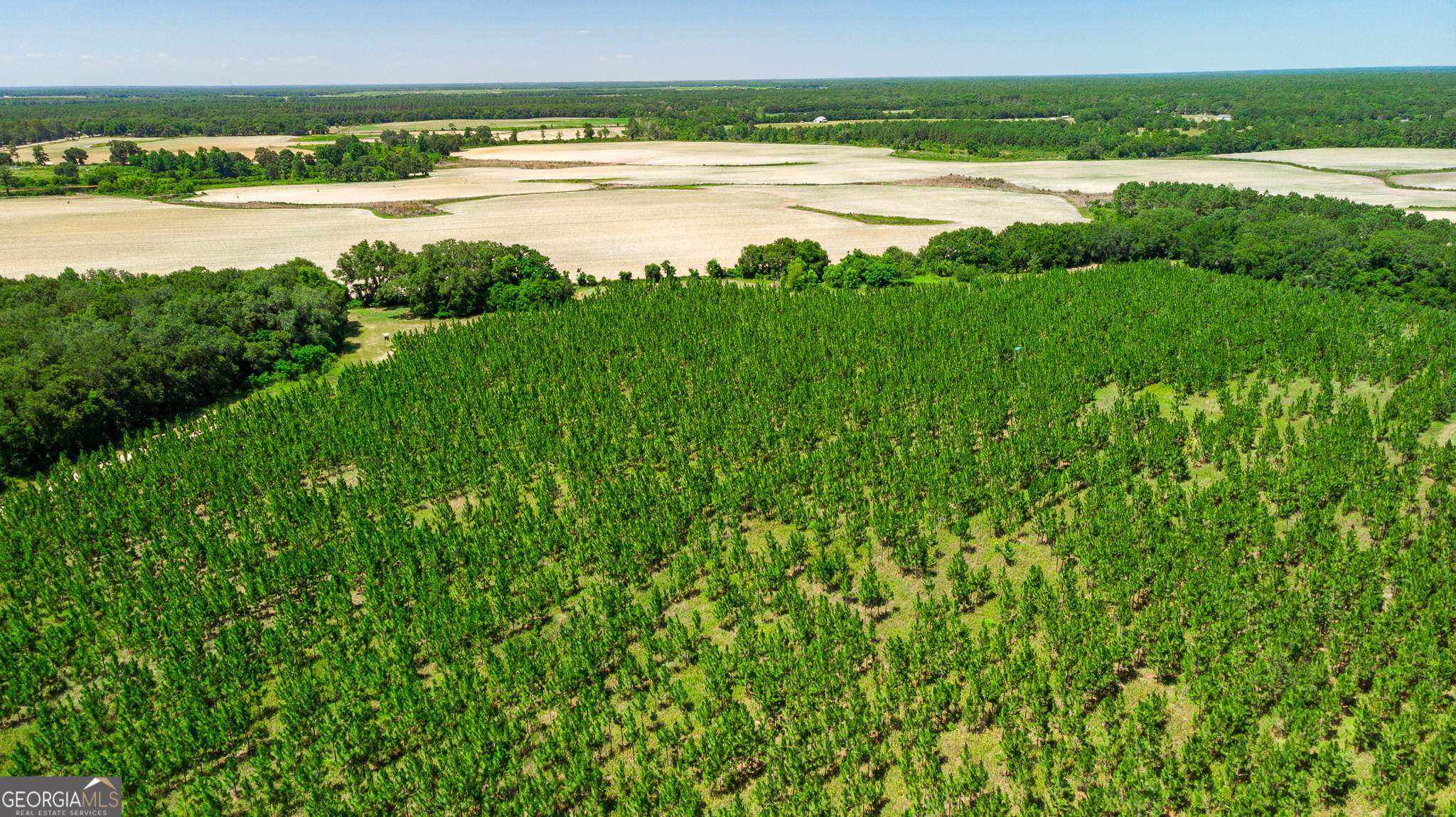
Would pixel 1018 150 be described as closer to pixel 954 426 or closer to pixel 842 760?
pixel 954 426

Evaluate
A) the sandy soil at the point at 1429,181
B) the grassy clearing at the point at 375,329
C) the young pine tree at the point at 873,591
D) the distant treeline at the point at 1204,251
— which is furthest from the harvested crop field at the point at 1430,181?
the grassy clearing at the point at 375,329

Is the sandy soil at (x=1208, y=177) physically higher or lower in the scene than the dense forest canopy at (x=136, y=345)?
higher

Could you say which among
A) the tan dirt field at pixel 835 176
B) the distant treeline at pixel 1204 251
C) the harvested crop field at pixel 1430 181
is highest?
the tan dirt field at pixel 835 176

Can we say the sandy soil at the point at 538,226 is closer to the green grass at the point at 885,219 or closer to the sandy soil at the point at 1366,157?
the green grass at the point at 885,219

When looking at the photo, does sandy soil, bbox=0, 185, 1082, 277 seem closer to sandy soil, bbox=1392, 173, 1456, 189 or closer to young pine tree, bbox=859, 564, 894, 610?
young pine tree, bbox=859, 564, 894, 610

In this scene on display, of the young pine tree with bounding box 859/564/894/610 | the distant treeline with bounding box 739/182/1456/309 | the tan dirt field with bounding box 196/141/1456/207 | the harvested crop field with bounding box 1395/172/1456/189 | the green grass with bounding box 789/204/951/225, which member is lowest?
the young pine tree with bounding box 859/564/894/610

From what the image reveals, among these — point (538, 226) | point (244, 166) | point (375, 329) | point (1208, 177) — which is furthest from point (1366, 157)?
point (244, 166)

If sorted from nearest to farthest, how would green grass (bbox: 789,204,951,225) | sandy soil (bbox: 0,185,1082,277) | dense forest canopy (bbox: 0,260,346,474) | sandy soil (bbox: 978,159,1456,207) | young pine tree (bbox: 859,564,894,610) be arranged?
young pine tree (bbox: 859,564,894,610)
dense forest canopy (bbox: 0,260,346,474)
sandy soil (bbox: 0,185,1082,277)
green grass (bbox: 789,204,951,225)
sandy soil (bbox: 978,159,1456,207)

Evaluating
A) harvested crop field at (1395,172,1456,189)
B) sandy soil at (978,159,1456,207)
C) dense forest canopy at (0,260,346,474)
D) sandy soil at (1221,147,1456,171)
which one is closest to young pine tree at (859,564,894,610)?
dense forest canopy at (0,260,346,474)
